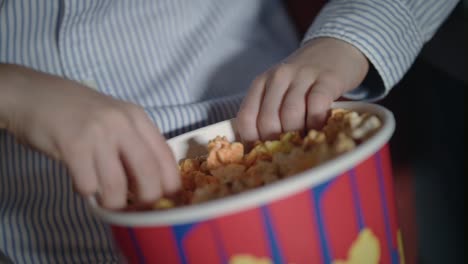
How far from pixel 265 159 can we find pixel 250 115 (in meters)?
0.06

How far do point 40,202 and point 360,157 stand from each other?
35cm

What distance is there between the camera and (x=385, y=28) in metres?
0.47

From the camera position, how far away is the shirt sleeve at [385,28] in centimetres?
45

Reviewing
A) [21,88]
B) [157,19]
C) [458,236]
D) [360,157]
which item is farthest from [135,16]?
[458,236]

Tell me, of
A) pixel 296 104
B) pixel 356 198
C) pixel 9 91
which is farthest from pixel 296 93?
pixel 9 91

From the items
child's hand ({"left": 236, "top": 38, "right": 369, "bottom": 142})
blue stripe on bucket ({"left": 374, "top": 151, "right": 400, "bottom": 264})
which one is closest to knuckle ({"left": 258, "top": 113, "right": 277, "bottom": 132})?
child's hand ({"left": 236, "top": 38, "right": 369, "bottom": 142})

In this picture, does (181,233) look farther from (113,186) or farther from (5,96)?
(5,96)

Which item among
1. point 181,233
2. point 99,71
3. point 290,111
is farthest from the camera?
point 99,71

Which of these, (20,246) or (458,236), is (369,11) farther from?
(20,246)

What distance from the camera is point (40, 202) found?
0.49 m

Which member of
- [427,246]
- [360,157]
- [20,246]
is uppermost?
[360,157]

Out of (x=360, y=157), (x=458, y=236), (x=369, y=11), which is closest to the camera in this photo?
(x=360, y=157)

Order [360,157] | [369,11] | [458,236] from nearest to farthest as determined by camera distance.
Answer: [360,157] → [369,11] → [458,236]

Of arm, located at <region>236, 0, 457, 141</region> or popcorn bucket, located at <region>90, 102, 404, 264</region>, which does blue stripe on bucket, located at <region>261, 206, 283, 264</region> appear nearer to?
popcorn bucket, located at <region>90, 102, 404, 264</region>
